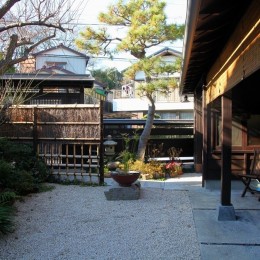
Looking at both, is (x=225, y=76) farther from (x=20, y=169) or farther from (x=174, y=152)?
(x=174, y=152)

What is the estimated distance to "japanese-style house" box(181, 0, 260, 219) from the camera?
3.69m

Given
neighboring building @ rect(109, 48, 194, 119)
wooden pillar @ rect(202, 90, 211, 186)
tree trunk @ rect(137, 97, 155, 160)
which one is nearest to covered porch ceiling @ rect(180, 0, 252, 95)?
wooden pillar @ rect(202, 90, 211, 186)

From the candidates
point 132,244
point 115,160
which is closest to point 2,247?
point 132,244

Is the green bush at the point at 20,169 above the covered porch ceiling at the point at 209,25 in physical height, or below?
below

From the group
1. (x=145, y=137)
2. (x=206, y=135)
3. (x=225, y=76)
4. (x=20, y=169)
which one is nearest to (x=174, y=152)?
(x=145, y=137)

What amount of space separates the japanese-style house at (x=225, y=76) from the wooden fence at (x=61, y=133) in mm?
2602

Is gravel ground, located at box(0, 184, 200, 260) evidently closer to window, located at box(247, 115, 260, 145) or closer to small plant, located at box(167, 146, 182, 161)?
window, located at box(247, 115, 260, 145)

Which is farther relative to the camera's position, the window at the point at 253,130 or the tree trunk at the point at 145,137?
the tree trunk at the point at 145,137

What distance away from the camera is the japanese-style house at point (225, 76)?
3693 mm

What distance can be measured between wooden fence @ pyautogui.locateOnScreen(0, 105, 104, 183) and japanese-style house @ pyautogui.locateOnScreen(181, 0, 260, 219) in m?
2.60

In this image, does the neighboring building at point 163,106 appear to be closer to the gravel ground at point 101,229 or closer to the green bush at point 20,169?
the green bush at point 20,169

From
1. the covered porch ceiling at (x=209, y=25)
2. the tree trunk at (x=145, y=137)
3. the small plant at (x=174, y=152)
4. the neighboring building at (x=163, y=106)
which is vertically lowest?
the small plant at (x=174, y=152)

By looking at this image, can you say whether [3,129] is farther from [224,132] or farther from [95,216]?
[224,132]

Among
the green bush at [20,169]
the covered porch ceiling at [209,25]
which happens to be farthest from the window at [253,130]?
the green bush at [20,169]
